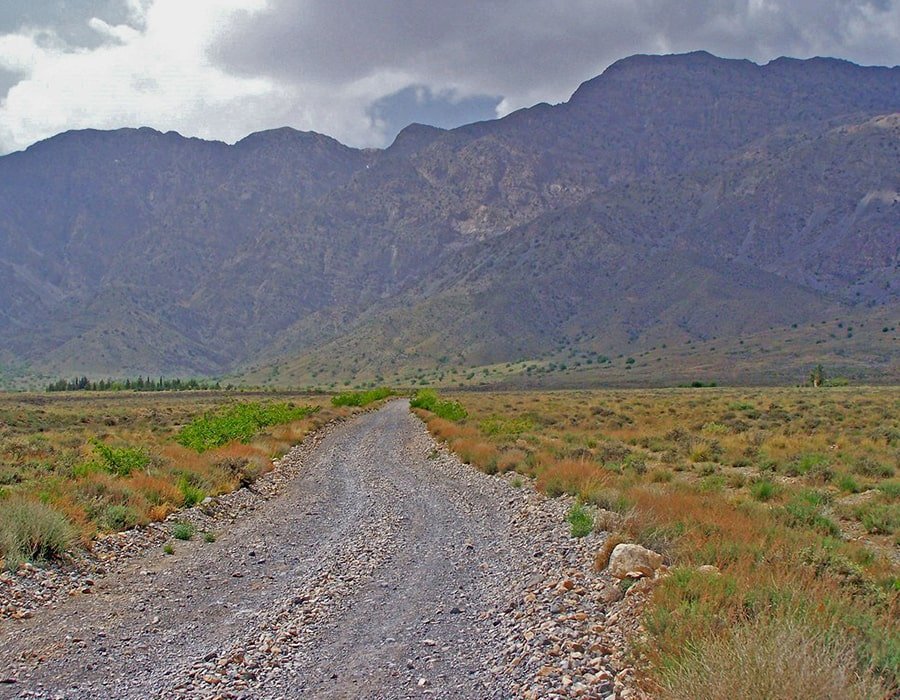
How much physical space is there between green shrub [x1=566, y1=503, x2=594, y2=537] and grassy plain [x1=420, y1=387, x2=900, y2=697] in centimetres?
21

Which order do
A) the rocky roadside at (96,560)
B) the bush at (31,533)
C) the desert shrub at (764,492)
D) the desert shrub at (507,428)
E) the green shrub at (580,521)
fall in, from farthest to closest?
the desert shrub at (507,428) < the desert shrub at (764,492) < the green shrub at (580,521) < the bush at (31,533) < the rocky roadside at (96,560)

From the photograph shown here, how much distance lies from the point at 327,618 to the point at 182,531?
5402 mm

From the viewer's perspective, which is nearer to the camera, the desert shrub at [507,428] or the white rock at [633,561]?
the white rock at [633,561]

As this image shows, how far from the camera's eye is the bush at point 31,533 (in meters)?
8.97

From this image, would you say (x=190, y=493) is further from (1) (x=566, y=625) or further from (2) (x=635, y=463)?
(2) (x=635, y=463)

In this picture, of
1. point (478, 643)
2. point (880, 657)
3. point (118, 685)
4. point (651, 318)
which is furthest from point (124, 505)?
point (651, 318)

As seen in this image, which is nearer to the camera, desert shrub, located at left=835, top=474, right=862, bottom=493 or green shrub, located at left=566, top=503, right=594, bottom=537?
green shrub, located at left=566, top=503, right=594, bottom=537

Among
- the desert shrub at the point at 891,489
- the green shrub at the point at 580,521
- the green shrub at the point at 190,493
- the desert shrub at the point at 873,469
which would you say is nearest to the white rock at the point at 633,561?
the green shrub at the point at 580,521

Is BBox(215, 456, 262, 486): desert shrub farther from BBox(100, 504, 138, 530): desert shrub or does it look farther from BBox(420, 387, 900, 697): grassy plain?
BBox(420, 387, 900, 697): grassy plain

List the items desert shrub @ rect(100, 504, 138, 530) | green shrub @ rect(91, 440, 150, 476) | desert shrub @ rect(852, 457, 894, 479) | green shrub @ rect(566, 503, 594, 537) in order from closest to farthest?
green shrub @ rect(566, 503, 594, 537)
desert shrub @ rect(100, 504, 138, 530)
green shrub @ rect(91, 440, 150, 476)
desert shrub @ rect(852, 457, 894, 479)

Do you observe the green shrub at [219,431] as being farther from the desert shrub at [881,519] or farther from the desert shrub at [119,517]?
the desert shrub at [881,519]

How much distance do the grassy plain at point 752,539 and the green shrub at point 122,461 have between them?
9622 millimetres

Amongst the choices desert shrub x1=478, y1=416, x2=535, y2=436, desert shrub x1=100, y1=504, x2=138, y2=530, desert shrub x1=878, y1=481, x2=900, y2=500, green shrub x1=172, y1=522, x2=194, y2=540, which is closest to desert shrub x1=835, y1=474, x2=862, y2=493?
desert shrub x1=878, y1=481, x2=900, y2=500

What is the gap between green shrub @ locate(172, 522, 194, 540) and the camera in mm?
11977
